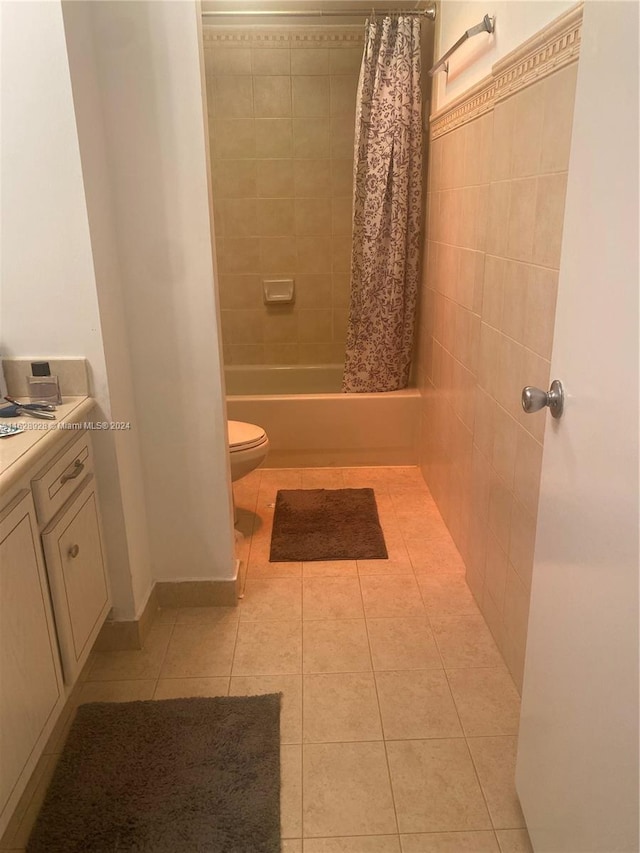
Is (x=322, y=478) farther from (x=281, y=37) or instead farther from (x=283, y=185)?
(x=281, y=37)

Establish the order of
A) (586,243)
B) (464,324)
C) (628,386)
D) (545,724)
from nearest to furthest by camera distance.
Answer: (628,386) → (586,243) → (545,724) → (464,324)

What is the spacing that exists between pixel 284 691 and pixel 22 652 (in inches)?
31.1

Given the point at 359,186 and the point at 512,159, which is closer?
the point at 512,159

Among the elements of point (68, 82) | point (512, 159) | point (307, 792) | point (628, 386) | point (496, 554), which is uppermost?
point (68, 82)

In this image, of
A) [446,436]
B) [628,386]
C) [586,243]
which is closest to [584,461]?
[628,386]

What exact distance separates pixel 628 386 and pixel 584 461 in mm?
193

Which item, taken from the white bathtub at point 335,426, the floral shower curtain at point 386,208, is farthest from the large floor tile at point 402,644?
the floral shower curtain at point 386,208

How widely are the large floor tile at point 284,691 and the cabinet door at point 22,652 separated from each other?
550mm

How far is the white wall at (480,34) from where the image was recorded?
156 centimetres

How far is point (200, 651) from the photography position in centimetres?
199

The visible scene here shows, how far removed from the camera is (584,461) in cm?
100

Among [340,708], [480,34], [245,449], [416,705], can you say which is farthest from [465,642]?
[480,34]

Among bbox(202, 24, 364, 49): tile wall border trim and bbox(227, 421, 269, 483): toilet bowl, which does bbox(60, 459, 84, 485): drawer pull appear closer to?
bbox(227, 421, 269, 483): toilet bowl

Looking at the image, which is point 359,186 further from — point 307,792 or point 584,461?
point 307,792
